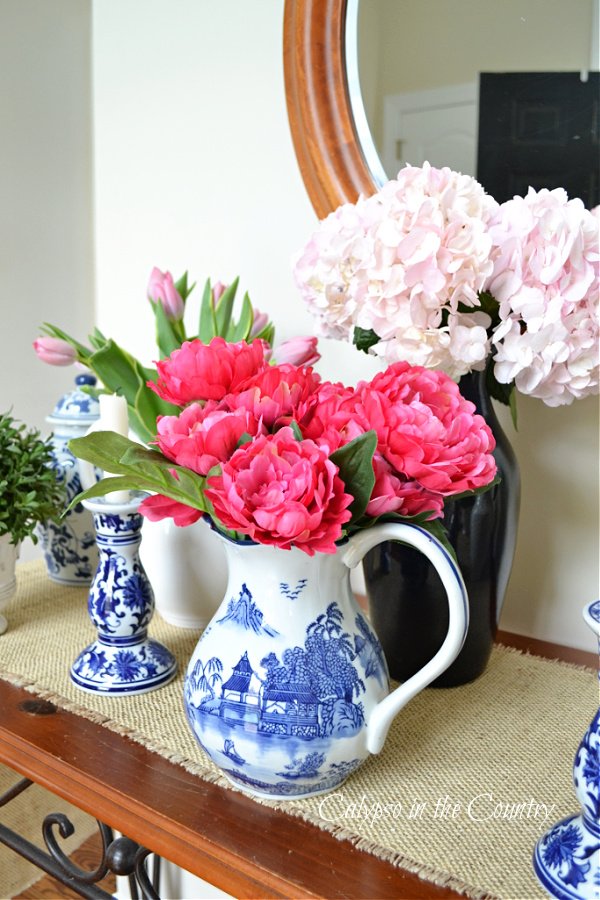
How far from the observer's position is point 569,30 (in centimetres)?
77

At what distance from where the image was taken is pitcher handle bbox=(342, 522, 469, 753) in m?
0.52

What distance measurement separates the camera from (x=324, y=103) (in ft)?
2.99

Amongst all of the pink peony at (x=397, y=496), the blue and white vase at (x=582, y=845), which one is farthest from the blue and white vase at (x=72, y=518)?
the blue and white vase at (x=582, y=845)

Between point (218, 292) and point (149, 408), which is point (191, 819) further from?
Answer: point (218, 292)

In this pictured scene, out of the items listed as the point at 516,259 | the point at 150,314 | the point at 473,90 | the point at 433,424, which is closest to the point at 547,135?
the point at 473,90

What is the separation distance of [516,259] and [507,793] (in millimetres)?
415

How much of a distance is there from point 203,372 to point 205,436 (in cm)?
6

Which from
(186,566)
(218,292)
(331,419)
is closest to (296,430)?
(331,419)

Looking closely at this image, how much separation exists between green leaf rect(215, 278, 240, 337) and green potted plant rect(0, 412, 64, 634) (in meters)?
0.24

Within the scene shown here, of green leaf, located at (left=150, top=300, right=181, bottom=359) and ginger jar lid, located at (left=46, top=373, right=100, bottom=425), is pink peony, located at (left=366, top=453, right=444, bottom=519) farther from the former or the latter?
ginger jar lid, located at (left=46, top=373, right=100, bottom=425)

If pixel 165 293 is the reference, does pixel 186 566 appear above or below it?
below

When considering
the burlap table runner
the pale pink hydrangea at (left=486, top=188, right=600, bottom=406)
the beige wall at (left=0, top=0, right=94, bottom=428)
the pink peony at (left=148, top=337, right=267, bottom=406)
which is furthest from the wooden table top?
the beige wall at (left=0, top=0, right=94, bottom=428)

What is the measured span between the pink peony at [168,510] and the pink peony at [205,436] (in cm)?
4

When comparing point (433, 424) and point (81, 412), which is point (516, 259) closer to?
point (433, 424)
